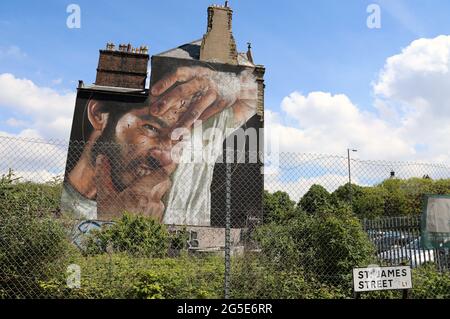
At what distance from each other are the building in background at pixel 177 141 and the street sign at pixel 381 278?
15.4m

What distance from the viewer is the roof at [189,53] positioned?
81.3ft

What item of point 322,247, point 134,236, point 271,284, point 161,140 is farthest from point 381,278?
point 161,140

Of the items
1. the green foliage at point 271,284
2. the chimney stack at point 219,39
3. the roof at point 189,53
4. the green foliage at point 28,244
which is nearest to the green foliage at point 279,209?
the green foliage at point 271,284

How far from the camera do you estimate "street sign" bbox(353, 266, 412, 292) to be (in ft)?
15.2

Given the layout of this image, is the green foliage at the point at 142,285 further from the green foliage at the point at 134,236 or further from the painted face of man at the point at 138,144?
the painted face of man at the point at 138,144

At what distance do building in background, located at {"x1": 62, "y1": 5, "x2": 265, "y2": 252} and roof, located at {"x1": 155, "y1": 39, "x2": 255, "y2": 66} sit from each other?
15cm

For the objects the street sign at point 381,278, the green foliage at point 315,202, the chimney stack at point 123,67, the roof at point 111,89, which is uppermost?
the chimney stack at point 123,67

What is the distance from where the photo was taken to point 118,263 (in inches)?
273

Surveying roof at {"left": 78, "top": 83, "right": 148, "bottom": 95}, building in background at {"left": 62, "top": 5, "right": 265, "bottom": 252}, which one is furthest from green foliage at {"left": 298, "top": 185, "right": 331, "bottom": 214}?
roof at {"left": 78, "top": 83, "right": 148, "bottom": 95}
